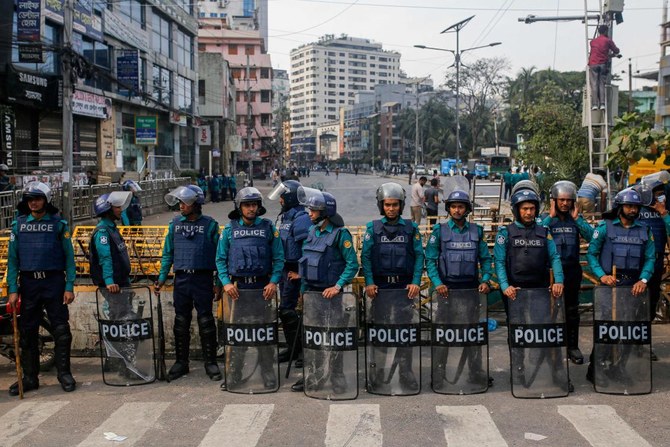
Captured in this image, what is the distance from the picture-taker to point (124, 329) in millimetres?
7223

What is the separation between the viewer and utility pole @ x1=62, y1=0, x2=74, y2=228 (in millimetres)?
17672

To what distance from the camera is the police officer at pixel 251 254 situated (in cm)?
695

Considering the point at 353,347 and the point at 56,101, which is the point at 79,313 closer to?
the point at 353,347

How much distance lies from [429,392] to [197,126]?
154 ft

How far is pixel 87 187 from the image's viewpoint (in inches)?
936

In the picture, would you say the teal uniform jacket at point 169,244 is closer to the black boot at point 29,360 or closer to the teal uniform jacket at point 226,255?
the teal uniform jacket at point 226,255

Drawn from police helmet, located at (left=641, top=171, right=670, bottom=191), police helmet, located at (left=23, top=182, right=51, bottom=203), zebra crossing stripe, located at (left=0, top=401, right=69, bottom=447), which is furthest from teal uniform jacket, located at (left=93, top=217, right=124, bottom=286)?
police helmet, located at (left=641, top=171, right=670, bottom=191)

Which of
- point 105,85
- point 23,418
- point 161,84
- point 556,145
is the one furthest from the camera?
point 161,84

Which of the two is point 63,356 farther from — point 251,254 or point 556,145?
point 556,145

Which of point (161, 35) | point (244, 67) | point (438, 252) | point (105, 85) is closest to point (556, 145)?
point (438, 252)

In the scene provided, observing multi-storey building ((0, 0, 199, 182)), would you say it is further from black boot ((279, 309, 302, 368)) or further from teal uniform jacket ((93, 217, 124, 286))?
black boot ((279, 309, 302, 368))

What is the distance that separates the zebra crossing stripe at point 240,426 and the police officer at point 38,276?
6.41 ft

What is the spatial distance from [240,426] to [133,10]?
36352 millimetres

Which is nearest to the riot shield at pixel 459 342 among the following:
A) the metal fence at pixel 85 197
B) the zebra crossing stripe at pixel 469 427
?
the zebra crossing stripe at pixel 469 427
